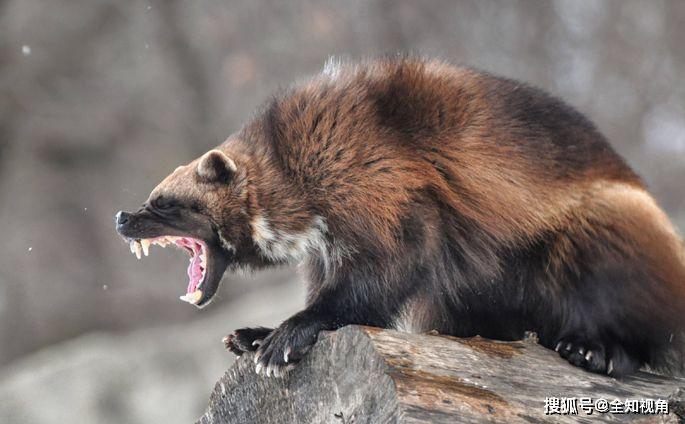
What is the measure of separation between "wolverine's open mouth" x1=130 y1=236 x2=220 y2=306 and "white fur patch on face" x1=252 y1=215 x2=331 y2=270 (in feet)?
0.67

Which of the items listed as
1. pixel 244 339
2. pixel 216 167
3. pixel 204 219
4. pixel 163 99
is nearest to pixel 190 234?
pixel 204 219

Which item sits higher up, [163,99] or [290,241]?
[163,99]

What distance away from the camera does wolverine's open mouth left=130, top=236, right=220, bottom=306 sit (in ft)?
11.1

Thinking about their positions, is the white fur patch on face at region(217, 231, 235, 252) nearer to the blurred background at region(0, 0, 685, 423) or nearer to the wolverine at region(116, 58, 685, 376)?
the wolverine at region(116, 58, 685, 376)

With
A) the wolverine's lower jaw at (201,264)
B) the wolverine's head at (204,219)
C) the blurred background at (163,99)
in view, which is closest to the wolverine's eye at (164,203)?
the wolverine's head at (204,219)

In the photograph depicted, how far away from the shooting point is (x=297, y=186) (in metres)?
3.38

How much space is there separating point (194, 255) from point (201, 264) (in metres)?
0.08

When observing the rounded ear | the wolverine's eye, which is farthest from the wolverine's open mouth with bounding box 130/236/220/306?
the rounded ear

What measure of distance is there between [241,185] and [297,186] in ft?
0.85

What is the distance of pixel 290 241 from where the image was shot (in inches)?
133

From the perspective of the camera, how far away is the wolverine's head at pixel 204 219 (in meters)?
3.46

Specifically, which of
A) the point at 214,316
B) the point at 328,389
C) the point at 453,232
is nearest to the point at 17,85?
the point at 214,316

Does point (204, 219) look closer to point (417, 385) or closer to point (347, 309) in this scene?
point (347, 309)

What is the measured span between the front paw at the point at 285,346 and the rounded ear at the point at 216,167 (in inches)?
30.7
